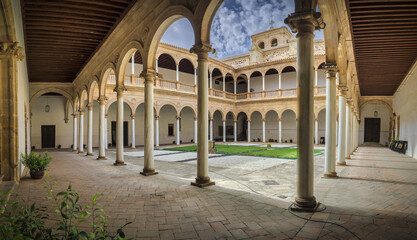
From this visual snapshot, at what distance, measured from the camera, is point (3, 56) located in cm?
595

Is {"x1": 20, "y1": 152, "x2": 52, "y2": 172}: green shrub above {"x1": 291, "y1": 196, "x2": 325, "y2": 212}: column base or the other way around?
above

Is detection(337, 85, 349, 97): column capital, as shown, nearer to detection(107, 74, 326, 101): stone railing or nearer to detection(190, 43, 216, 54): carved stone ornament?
detection(190, 43, 216, 54): carved stone ornament

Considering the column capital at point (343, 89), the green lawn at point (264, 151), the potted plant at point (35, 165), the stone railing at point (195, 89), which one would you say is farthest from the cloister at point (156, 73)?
the green lawn at point (264, 151)

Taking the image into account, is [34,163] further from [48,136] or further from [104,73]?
[48,136]

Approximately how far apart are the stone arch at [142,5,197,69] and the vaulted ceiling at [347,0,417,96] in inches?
178

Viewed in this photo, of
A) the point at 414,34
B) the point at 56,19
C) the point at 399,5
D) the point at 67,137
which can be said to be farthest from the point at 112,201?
the point at 67,137

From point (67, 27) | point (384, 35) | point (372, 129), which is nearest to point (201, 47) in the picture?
point (67, 27)

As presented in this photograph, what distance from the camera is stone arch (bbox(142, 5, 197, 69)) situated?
6.35 meters

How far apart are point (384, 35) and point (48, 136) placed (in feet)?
81.2

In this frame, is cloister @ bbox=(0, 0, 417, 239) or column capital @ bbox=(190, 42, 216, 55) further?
column capital @ bbox=(190, 42, 216, 55)

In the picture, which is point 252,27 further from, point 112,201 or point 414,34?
point 112,201

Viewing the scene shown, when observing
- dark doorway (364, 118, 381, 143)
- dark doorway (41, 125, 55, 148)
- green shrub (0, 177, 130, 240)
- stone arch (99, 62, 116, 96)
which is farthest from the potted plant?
dark doorway (364, 118, 381, 143)

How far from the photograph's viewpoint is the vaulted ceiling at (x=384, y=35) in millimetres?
6980

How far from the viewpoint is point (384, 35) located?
9039 mm
